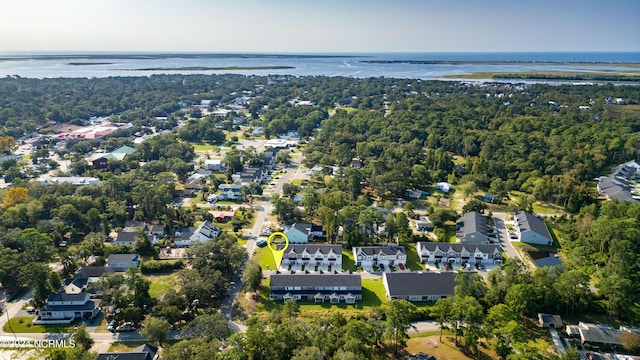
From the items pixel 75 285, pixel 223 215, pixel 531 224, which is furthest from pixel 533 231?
pixel 75 285

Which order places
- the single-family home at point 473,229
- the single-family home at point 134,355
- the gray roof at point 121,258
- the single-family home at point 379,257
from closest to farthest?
the single-family home at point 134,355 → the gray roof at point 121,258 → the single-family home at point 379,257 → the single-family home at point 473,229

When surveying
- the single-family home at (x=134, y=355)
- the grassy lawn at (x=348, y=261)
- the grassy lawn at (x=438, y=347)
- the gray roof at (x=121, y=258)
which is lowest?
the grassy lawn at (x=348, y=261)

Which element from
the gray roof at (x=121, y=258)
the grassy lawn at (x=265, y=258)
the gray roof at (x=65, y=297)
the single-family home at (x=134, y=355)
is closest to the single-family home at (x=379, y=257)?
the grassy lawn at (x=265, y=258)

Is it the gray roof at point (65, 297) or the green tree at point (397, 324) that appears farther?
the gray roof at point (65, 297)

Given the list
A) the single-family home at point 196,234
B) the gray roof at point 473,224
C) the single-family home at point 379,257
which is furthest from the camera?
the gray roof at point 473,224

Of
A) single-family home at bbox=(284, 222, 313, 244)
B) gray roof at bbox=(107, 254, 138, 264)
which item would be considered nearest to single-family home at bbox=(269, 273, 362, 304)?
single-family home at bbox=(284, 222, 313, 244)

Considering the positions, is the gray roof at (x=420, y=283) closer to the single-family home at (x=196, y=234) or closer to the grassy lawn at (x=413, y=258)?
the grassy lawn at (x=413, y=258)

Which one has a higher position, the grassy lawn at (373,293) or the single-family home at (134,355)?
the single-family home at (134,355)
